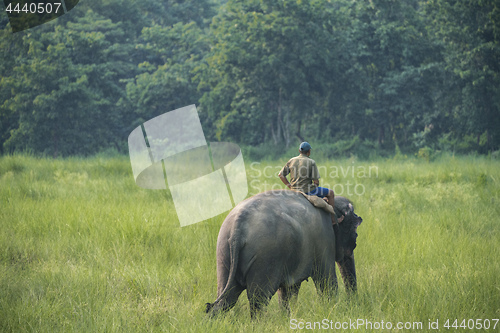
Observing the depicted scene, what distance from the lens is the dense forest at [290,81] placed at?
2209 centimetres

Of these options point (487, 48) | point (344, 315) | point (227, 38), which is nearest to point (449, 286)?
point (344, 315)

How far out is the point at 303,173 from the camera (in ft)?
15.7

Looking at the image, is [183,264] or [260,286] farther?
[183,264]

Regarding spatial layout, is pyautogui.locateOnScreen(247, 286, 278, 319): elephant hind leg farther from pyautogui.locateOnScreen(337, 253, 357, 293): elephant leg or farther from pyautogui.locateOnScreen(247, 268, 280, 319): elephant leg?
pyautogui.locateOnScreen(337, 253, 357, 293): elephant leg

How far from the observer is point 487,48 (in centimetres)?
2042

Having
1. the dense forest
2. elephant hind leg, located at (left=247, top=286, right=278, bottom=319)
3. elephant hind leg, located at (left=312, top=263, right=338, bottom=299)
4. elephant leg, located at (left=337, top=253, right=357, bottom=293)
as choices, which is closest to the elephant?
elephant hind leg, located at (left=247, top=286, right=278, bottom=319)

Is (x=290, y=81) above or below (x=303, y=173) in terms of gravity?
below

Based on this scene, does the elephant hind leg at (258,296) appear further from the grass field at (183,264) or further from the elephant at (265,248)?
the grass field at (183,264)

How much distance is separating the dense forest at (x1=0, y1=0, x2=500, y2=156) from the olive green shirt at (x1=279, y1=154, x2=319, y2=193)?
58.4 ft

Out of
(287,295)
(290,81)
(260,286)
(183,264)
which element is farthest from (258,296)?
(290,81)

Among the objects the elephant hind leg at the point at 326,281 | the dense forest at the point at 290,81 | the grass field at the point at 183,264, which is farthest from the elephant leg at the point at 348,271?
the dense forest at the point at 290,81

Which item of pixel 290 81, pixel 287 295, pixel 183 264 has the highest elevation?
pixel 287 295

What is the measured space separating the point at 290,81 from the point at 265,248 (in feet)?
65.7

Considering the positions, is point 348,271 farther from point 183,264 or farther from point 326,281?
point 183,264
